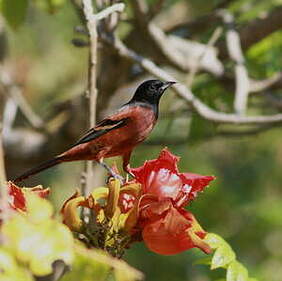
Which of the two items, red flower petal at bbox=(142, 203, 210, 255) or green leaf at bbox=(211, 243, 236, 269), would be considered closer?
red flower petal at bbox=(142, 203, 210, 255)

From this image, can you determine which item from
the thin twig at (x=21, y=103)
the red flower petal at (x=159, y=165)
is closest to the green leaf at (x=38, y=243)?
the red flower petal at (x=159, y=165)

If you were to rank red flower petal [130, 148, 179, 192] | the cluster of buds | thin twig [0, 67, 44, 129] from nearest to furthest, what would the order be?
Answer: 1. the cluster of buds
2. red flower petal [130, 148, 179, 192]
3. thin twig [0, 67, 44, 129]

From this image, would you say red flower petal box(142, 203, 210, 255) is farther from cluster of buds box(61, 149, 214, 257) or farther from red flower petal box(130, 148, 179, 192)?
red flower petal box(130, 148, 179, 192)

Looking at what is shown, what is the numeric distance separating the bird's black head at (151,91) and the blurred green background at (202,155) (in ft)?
7.02

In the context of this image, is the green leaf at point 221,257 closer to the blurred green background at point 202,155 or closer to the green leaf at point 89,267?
the green leaf at point 89,267

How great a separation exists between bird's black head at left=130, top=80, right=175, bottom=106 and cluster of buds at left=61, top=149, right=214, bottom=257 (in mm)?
588

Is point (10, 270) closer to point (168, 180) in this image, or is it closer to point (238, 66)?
point (168, 180)

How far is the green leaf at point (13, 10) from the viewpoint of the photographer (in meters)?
3.78

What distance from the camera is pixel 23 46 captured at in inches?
349

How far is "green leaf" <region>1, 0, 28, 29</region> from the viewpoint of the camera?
3.78m

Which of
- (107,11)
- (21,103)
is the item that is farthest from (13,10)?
(107,11)

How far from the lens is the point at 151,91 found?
9.11 feet

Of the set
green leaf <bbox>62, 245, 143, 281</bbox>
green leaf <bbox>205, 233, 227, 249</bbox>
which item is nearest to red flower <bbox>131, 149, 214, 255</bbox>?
green leaf <bbox>205, 233, 227, 249</bbox>

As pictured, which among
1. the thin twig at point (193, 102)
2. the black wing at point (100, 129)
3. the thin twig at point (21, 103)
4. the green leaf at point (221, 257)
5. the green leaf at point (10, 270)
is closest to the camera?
the green leaf at point (10, 270)
